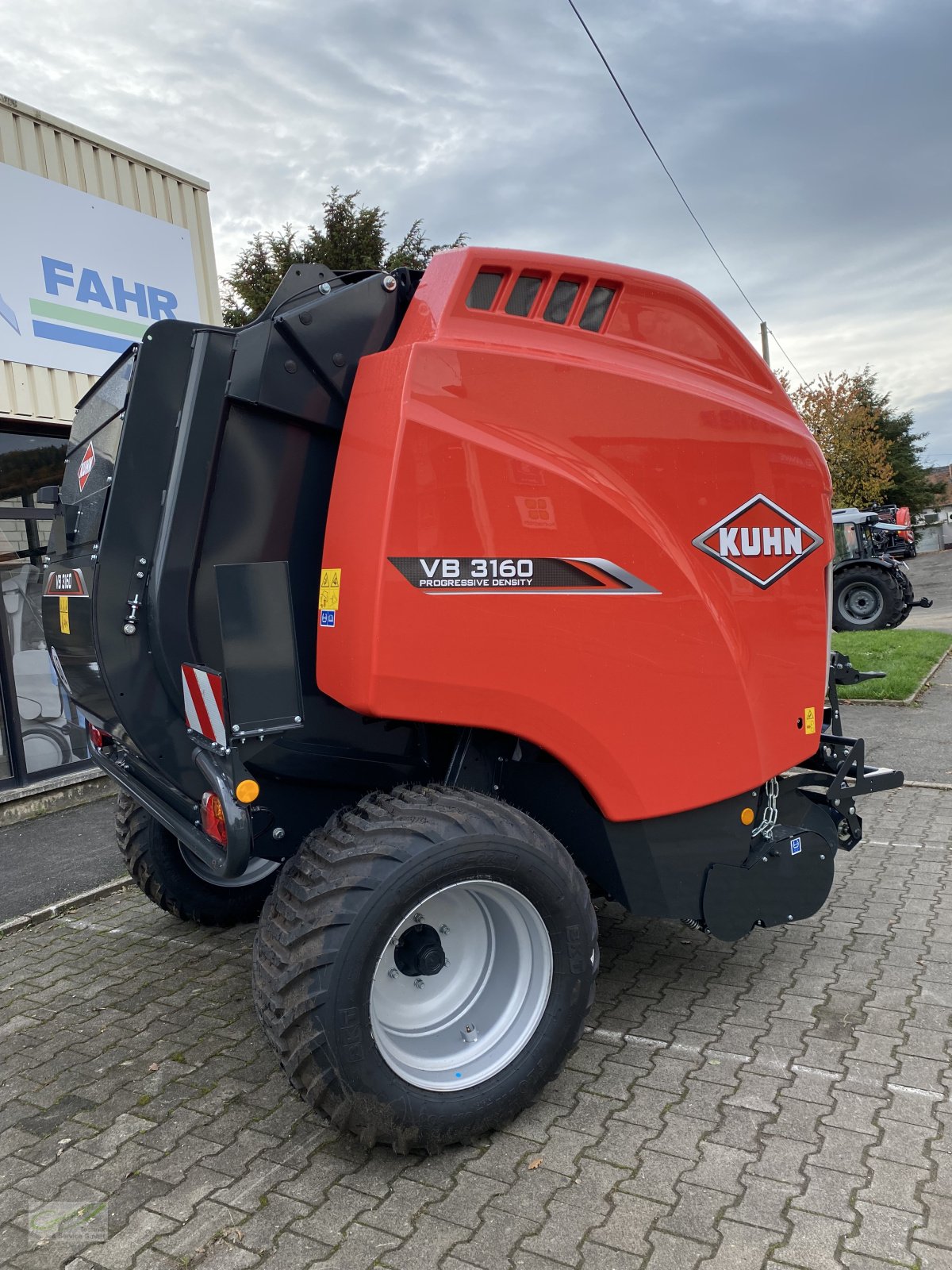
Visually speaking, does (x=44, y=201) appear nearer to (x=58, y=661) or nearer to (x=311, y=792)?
(x=58, y=661)

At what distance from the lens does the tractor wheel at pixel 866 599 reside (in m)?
15.9

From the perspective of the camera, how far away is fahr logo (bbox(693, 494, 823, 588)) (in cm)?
330

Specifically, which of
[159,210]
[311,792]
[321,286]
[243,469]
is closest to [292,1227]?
[311,792]

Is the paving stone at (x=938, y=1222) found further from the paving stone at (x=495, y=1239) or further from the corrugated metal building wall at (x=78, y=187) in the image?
the corrugated metal building wall at (x=78, y=187)

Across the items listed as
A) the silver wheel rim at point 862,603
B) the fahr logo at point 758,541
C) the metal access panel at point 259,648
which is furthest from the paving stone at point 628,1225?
the silver wheel rim at point 862,603

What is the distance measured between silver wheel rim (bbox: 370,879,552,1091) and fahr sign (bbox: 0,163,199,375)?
5.31 metres

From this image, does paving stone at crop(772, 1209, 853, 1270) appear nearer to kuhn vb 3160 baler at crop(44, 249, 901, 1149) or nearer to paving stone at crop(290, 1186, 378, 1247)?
kuhn vb 3160 baler at crop(44, 249, 901, 1149)

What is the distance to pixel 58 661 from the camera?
152 inches

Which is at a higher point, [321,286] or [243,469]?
[321,286]

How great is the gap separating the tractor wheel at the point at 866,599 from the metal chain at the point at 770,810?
1353 cm

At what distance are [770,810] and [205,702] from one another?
2096mm

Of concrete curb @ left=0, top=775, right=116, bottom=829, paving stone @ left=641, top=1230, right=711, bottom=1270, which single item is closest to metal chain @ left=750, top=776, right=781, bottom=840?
paving stone @ left=641, top=1230, right=711, bottom=1270

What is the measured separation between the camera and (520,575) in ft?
9.71

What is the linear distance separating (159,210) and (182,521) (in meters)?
6.75
